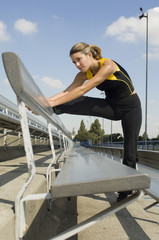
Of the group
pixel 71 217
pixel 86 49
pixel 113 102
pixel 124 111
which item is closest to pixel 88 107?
pixel 113 102

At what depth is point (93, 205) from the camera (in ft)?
11.7

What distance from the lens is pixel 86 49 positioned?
105 inches

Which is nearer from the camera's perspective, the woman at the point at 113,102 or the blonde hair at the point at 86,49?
the blonde hair at the point at 86,49

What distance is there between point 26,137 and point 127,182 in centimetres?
65

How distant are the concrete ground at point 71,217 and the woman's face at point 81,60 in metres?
1.26

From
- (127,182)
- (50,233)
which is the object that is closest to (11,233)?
(127,182)

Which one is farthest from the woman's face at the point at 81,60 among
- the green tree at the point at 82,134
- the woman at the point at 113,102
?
the green tree at the point at 82,134

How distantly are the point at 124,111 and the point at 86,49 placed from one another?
902 mm

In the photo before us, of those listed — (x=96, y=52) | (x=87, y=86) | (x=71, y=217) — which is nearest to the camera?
(x=87, y=86)

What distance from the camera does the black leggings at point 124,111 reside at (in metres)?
3.04

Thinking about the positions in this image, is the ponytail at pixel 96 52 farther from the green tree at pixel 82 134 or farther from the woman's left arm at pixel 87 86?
the green tree at pixel 82 134

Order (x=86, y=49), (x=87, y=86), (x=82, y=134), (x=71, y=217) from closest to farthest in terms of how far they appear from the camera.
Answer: (x=87, y=86), (x=86, y=49), (x=71, y=217), (x=82, y=134)

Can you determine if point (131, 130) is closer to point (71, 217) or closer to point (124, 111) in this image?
point (124, 111)

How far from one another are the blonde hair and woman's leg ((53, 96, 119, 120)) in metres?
0.56
